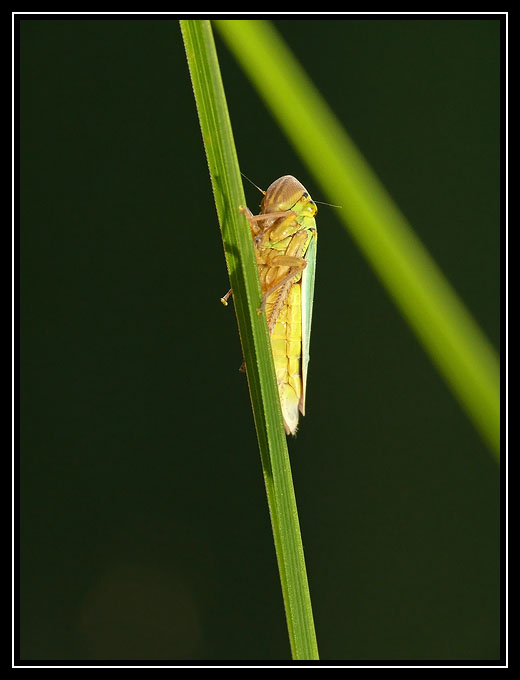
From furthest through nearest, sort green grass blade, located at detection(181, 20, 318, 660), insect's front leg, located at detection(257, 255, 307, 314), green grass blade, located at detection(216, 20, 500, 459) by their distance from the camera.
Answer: insect's front leg, located at detection(257, 255, 307, 314)
green grass blade, located at detection(216, 20, 500, 459)
green grass blade, located at detection(181, 20, 318, 660)

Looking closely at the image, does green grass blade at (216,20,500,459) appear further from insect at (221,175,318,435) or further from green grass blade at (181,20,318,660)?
insect at (221,175,318,435)

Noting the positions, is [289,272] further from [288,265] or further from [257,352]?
[257,352]

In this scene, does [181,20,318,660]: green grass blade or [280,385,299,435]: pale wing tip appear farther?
[280,385,299,435]: pale wing tip

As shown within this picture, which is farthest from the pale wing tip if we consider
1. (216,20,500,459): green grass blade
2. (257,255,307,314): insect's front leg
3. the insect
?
(216,20,500,459): green grass blade

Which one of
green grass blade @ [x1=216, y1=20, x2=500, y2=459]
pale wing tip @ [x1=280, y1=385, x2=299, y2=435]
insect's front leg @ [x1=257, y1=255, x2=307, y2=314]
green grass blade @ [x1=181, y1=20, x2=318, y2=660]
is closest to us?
green grass blade @ [x1=181, y1=20, x2=318, y2=660]

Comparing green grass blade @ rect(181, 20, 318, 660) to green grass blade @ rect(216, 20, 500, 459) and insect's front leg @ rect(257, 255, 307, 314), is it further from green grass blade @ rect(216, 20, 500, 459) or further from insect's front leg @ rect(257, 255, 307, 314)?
insect's front leg @ rect(257, 255, 307, 314)

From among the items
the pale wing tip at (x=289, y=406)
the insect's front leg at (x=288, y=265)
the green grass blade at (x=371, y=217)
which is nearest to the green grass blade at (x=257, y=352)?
the green grass blade at (x=371, y=217)

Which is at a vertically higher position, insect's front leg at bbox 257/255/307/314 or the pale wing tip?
insect's front leg at bbox 257/255/307/314
